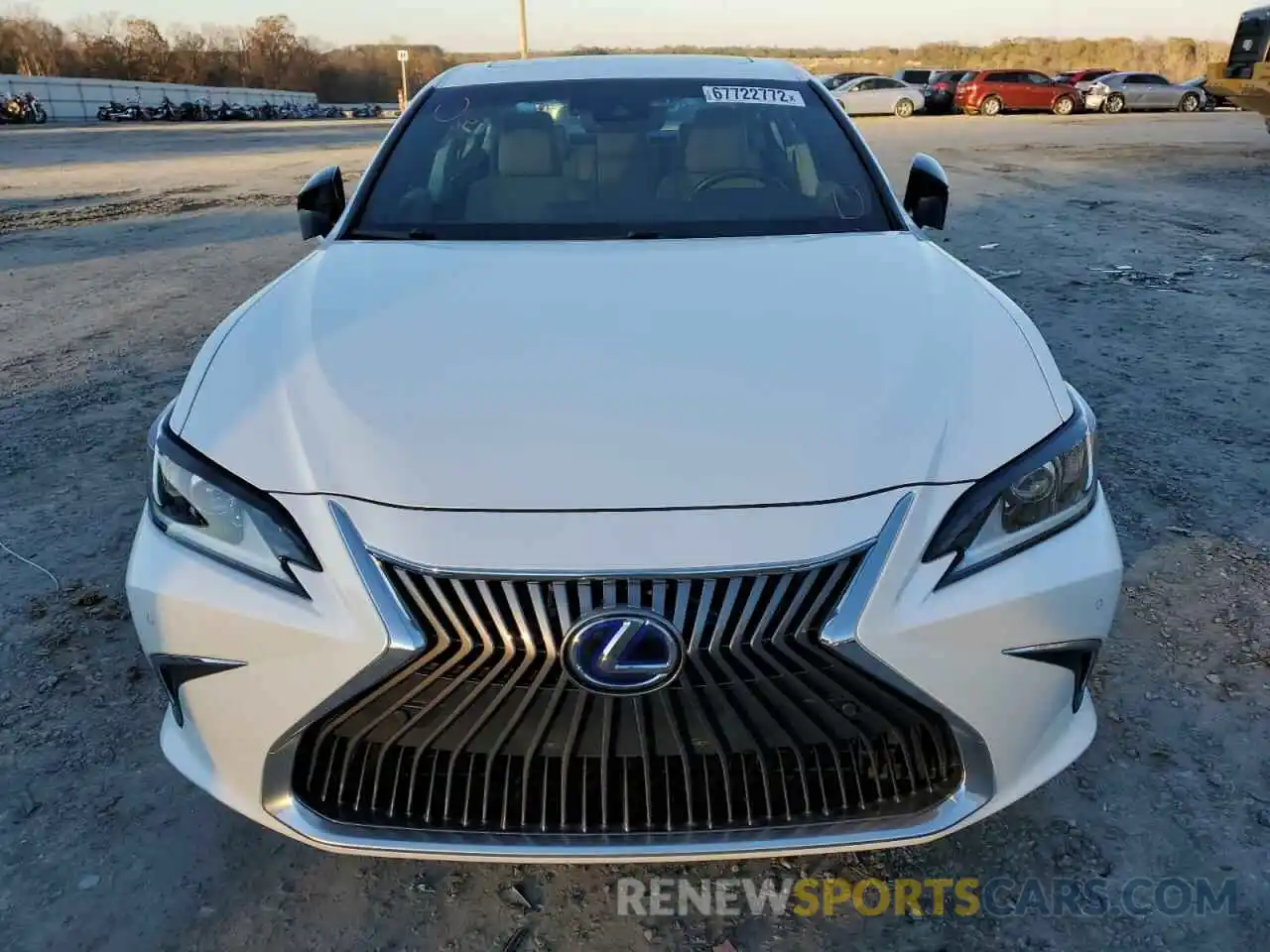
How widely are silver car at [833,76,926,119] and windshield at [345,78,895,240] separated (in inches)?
1157

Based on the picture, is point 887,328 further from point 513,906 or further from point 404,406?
point 513,906

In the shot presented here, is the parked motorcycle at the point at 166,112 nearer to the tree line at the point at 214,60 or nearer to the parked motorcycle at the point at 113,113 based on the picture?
the parked motorcycle at the point at 113,113

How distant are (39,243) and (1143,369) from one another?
29.7 ft

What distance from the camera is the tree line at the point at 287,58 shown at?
2502 inches

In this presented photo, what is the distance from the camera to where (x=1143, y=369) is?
479 centimetres

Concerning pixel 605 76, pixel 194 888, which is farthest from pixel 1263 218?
pixel 194 888

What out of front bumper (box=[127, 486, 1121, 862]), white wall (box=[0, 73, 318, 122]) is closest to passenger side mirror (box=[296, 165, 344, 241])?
front bumper (box=[127, 486, 1121, 862])

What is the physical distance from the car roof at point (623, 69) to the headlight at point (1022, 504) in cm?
200

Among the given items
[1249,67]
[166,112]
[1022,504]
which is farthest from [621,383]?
[166,112]

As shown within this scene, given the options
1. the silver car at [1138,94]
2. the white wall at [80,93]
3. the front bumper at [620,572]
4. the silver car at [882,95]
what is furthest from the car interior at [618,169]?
the white wall at [80,93]

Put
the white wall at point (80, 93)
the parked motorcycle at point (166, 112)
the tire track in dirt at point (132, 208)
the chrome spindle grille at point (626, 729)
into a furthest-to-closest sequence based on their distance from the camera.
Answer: the parked motorcycle at point (166, 112), the white wall at point (80, 93), the tire track in dirt at point (132, 208), the chrome spindle grille at point (626, 729)

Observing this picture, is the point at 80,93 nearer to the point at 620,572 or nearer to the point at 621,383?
the point at 621,383

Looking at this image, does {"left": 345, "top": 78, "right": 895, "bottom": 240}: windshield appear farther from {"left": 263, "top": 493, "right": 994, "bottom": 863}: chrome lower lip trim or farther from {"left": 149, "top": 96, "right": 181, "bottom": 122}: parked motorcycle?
{"left": 149, "top": 96, "right": 181, "bottom": 122}: parked motorcycle

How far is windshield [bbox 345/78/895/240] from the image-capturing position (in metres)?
2.74
